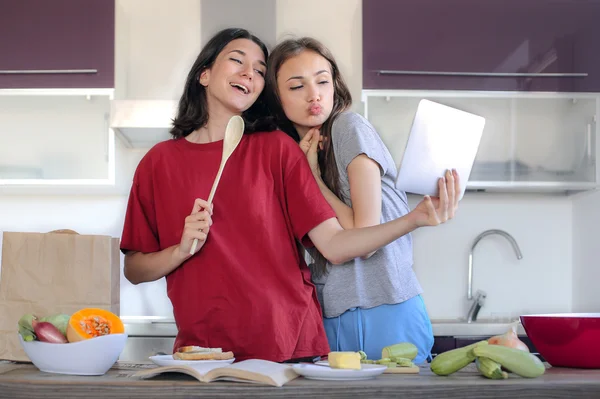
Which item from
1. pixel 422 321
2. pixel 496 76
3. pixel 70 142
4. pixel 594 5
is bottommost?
pixel 422 321

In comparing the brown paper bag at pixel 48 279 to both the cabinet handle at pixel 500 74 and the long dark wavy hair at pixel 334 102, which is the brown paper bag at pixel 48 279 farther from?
the cabinet handle at pixel 500 74

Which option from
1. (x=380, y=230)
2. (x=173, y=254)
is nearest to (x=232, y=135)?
(x=173, y=254)

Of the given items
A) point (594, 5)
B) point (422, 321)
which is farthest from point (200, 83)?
point (594, 5)

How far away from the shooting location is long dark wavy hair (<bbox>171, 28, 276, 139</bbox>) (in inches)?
76.8

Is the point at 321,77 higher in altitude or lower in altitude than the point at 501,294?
higher

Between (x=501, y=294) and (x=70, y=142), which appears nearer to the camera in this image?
(x=70, y=142)

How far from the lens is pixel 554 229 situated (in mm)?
4023

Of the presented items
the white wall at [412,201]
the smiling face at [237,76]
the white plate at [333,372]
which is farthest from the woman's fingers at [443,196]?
the white wall at [412,201]

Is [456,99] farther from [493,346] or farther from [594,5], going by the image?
[493,346]

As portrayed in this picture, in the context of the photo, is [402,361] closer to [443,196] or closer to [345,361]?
[345,361]

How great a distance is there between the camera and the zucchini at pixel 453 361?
1290 millimetres

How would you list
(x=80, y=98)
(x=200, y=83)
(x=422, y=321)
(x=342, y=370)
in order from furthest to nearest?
(x=80, y=98), (x=200, y=83), (x=422, y=321), (x=342, y=370)

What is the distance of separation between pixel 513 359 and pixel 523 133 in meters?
2.56

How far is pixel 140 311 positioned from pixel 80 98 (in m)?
1.08
